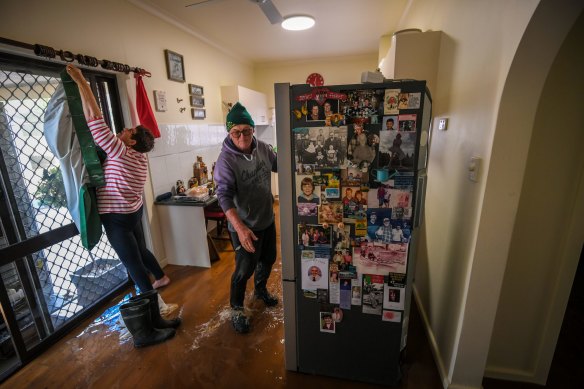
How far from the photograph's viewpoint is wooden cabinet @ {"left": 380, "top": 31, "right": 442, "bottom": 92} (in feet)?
5.45

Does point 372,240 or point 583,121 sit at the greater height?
point 583,121

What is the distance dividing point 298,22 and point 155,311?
3017 mm

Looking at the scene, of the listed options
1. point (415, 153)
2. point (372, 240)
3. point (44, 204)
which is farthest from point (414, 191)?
point (44, 204)

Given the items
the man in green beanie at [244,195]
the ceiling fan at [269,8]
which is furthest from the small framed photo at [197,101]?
the man in green beanie at [244,195]

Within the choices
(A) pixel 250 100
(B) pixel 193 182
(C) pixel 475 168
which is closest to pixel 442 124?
(C) pixel 475 168

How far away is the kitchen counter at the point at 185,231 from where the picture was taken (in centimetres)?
259

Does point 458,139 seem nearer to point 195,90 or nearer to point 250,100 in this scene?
point 195,90

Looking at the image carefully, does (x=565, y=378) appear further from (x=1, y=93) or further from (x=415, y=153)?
(x=1, y=93)

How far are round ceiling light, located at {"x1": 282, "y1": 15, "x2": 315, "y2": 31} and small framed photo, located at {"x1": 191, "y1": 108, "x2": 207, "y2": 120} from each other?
4.58ft

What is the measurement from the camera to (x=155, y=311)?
6.00 ft

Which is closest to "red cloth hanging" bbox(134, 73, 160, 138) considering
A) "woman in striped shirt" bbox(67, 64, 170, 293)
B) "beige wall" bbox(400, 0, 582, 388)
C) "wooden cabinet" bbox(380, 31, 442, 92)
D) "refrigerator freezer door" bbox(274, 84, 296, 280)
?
"woman in striped shirt" bbox(67, 64, 170, 293)

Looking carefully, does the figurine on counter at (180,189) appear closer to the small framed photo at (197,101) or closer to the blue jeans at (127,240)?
the blue jeans at (127,240)

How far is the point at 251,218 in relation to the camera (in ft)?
5.70

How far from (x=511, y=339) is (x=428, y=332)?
462mm
